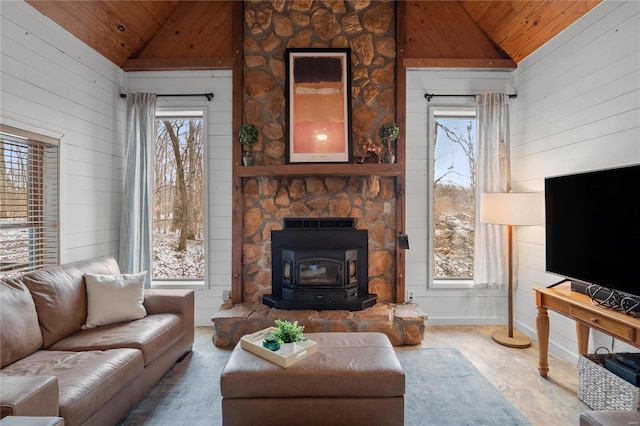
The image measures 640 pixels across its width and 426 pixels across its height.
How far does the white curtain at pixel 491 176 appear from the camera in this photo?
371cm

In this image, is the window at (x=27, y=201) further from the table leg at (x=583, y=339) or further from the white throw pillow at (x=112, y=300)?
the table leg at (x=583, y=339)

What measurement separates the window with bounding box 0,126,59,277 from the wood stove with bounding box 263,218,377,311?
2.04 m

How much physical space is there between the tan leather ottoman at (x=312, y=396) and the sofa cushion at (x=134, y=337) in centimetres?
76

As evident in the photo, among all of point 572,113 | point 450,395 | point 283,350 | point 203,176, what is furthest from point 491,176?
point 203,176

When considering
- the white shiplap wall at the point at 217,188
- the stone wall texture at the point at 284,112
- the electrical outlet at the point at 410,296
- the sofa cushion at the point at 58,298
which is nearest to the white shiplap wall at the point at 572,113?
the electrical outlet at the point at 410,296

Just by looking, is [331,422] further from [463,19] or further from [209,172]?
[463,19]

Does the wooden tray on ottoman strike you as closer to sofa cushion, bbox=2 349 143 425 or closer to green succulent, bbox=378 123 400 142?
→ sofa cushion, bbox=2 349 143 425

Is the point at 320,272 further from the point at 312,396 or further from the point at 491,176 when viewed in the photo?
the point at 491,176

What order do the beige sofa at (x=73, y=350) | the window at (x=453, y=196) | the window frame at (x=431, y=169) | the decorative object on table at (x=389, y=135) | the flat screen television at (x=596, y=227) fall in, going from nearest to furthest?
the beige sofa at (x=73, y=350) → the flat screen television at (x=596, y=227) → the decorative object on table at (x=389, y=135) → the window frame at (x=431, y=169) → the window at (x=453, y=196)

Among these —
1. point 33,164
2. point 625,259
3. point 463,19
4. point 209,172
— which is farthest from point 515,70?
point 33,164

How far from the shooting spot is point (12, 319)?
1.97m

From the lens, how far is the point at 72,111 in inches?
123

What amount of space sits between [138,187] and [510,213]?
3927mm

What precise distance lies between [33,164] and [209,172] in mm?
1550
